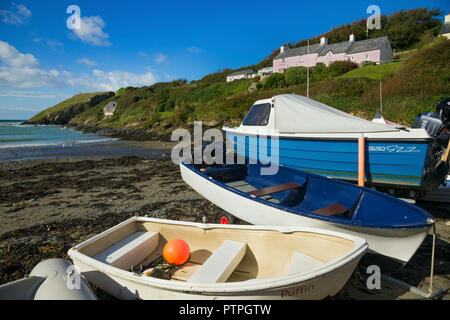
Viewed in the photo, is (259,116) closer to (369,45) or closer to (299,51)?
(369,45)

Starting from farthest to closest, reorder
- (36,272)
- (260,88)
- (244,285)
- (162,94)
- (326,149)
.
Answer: (162,94) → (260,88) → (326,149) → (36,272) → (244,285)

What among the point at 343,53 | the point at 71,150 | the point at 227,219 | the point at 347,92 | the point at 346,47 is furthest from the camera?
the point at 346,47

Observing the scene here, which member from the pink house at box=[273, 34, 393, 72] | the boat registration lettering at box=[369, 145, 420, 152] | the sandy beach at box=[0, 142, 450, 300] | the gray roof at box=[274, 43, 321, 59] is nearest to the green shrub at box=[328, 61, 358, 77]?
the pink house at box=[273, 34, 393, 72]

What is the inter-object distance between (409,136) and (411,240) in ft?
10.7

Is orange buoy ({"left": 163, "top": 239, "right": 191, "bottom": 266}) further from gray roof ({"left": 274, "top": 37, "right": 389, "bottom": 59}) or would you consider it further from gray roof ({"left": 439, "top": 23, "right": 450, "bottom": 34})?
gray roof ({"left": 439, "top": 23, "right": 450, "bottom": 34})

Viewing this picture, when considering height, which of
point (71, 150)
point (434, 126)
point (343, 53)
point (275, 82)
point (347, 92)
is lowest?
point (71, 150)

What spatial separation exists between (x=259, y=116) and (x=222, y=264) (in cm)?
639

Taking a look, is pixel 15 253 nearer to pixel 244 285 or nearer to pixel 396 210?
pixel 244 285

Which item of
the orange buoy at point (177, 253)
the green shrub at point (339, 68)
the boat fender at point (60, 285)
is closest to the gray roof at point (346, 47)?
the green shrub at point (339, 68)

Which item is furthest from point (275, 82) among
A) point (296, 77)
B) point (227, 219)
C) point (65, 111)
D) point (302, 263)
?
point (65, 111)

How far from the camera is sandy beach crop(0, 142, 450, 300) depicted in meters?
3.75

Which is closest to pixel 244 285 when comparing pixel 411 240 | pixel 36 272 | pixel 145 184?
pixel 411 240

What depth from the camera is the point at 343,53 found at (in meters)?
40.7

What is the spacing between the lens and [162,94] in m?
50.9
